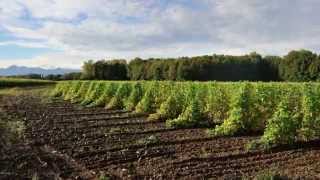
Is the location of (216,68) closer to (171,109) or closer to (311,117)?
(171,109)

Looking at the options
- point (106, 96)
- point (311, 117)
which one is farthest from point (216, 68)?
point (311, 117)

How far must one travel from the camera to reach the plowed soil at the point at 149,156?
42.9 feet

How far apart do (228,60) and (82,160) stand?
6806 centimetres

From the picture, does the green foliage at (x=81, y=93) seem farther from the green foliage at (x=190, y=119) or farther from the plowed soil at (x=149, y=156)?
the plowed soil at (x=149, y=156)

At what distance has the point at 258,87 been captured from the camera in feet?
70.1

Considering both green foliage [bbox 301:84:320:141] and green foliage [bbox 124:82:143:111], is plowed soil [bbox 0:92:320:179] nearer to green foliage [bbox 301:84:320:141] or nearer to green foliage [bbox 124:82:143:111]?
green foliage [bbox 301:84:320:141]

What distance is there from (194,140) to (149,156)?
11.8ft

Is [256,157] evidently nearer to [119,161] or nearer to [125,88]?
[119,161]

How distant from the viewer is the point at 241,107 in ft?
67.1

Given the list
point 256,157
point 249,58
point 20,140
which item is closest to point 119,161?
point 256,157

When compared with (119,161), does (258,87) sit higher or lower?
higher

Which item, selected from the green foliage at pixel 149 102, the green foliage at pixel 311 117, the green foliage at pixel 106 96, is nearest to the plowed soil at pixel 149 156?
the green foliage at pixel 311 117

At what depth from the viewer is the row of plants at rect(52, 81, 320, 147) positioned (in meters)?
17.2

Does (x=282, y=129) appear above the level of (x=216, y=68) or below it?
below
